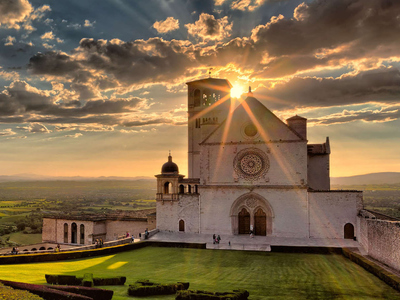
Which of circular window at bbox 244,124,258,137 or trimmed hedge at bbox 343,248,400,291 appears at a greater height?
circular window at bbox 244,124,258,137

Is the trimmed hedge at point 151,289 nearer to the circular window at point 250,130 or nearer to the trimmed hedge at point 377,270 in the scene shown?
the trimmed hedge at point 377,270

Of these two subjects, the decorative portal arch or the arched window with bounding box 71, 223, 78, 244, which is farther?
the arched window with bounding box 71, 223, 78, 244

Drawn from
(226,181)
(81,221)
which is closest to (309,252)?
(226,181)

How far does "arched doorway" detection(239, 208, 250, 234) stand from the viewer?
3778cm

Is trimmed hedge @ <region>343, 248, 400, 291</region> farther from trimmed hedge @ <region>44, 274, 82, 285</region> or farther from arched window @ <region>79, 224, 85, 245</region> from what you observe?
arched window @ <region>79, 224, 85, 245</region>

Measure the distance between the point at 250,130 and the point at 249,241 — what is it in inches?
460

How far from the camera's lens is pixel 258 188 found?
1460 inches

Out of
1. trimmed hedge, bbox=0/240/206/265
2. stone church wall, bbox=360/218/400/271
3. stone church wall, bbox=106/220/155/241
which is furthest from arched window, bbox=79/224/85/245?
stone church wall, bbox=360/218/400/271

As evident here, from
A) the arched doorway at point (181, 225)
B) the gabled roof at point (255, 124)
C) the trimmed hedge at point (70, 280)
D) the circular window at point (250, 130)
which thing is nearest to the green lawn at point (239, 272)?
the trimmed hedge at point (70, 280)

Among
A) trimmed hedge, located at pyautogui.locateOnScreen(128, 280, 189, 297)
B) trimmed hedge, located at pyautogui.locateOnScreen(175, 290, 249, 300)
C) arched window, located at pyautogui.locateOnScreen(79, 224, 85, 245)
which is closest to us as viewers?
trimmed hedge, located at pyautogui.locateOnScreen(175, 290, 249, 300)

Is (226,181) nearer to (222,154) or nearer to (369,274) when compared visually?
(222,154)

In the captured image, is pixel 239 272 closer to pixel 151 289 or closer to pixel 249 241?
pixel 151 289

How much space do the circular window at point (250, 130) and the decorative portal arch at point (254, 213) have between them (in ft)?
20.8

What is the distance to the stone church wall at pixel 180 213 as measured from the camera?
39.0 metres
